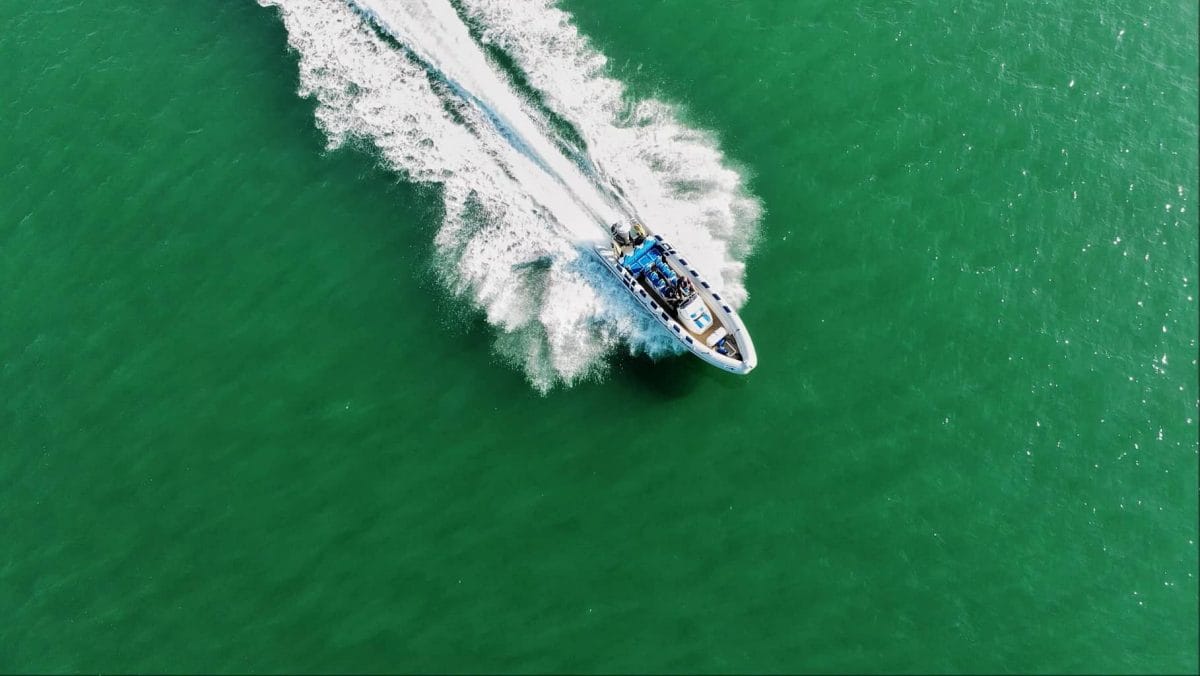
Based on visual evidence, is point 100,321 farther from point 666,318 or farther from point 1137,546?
point 1137,546

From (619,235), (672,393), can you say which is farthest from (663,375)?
(619,235)

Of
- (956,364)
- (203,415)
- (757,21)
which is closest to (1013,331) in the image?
(956,364)

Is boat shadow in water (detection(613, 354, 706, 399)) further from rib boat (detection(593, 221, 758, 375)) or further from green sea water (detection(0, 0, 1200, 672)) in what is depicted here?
rib boat (detection(593, 221, 758, 375))

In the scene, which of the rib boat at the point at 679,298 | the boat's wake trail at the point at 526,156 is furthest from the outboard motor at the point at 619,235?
the boat's wake trail at the point at 526,156

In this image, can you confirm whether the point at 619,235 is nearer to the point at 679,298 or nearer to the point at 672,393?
the point at 679,298

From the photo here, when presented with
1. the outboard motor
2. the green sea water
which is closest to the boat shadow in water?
the green sea water

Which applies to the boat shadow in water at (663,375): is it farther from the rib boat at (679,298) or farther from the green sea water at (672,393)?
the rib boat at (679,298)
